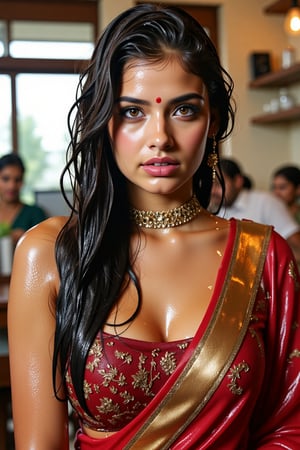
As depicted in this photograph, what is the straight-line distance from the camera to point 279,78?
4.90m

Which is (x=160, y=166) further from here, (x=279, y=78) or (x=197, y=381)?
(x=279, y=78)

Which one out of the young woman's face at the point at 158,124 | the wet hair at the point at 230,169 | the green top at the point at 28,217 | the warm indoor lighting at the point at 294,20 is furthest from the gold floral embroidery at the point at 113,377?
the warm indoor lighting at the point at 294,20

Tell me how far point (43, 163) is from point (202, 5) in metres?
1.70

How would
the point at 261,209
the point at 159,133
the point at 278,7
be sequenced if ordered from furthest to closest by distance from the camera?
the point at 278,7
the point at 261,209
the point at 159,133

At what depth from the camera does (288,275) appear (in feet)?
3.57

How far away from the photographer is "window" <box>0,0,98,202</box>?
4699mm

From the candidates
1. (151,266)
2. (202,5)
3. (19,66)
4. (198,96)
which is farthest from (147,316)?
(202,5)

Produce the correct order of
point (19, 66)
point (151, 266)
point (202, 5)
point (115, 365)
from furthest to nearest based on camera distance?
point (202, 5) < point (19, 66) < point (151, 266) < point (115, 365)

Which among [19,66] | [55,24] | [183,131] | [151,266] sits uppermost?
[55,24]

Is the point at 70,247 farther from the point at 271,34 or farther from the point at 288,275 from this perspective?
the point at 271,34

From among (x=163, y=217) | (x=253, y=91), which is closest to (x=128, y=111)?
(x=163, y=217)

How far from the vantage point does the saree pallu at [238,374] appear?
962mm

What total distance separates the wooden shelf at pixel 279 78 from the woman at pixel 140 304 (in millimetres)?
3803

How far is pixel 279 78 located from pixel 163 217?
4075 millimetres
